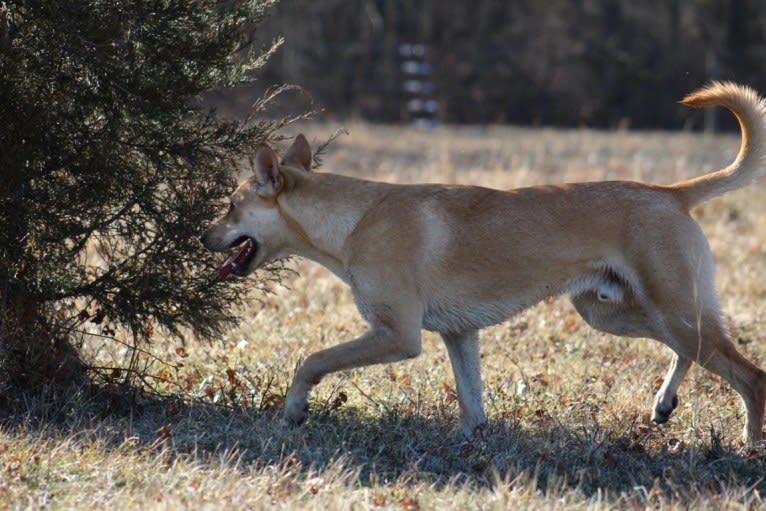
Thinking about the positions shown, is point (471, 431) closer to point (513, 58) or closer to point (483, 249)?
point (483, 249)

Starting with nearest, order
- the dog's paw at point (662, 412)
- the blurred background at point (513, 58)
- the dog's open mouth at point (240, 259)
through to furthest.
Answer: the dog's open mouth at point (240, 259) < the dog's paw at point (662, 412) < the blurred background at point (513, 58)

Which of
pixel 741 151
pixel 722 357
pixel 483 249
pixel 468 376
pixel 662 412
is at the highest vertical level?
pixel 741 151

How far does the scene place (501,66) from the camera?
2769 centimetres

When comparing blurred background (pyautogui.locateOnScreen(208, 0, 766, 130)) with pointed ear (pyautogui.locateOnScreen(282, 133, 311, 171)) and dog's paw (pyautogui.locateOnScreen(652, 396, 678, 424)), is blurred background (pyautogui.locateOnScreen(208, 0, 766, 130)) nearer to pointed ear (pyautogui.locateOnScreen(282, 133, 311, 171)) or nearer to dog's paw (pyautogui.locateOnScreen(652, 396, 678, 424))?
pointed ear (pyautogui.locateOnScreen(282, 133, 311, 171))

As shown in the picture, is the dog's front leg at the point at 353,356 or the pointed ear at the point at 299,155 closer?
the dog's front leg at the point at 353,356

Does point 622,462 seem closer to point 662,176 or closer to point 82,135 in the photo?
point 82,135

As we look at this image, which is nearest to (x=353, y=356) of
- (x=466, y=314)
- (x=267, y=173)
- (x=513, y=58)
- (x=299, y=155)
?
(x=466, y=314)

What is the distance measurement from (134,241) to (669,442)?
301 centimetres

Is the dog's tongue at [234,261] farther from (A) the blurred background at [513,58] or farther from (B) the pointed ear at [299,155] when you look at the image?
(A) the blurred background at [513,58]

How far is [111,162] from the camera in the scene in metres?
5.50

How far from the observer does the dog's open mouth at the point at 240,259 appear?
5.68 meters

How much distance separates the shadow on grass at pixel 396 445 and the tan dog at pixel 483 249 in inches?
10.2

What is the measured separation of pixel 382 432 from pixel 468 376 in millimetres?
616

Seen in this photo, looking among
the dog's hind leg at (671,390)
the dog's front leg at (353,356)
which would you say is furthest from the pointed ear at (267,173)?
the dog's hind leg at (671,390)
